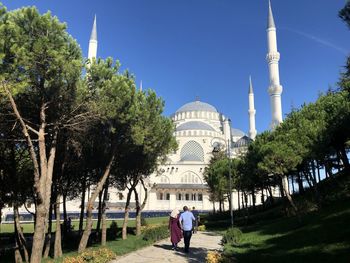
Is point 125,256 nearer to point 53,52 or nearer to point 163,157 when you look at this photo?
point 53,52

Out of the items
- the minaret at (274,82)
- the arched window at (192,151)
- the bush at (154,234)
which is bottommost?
the bush at (154,234)

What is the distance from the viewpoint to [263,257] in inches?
437

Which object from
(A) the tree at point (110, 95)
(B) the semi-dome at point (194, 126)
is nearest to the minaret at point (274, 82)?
(B) the semi-dome at point (194, 126)

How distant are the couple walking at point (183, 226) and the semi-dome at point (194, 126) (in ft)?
249

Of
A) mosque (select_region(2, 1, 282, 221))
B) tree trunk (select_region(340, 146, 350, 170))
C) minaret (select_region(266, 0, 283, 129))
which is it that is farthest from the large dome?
tree trunk (select_region(340, 146, 350, 170))

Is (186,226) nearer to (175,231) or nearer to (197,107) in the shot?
(175,231)

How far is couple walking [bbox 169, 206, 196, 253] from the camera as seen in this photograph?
12880 mm

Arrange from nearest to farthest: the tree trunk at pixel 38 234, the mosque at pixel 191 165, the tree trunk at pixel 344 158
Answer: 1. the tree trunk at pixel 38 234
2. the tree trunk at pixel 344 158
3. the mosque at pixel 191 165

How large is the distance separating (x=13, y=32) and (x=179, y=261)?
819 centimetres

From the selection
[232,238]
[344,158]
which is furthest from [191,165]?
[232,238]

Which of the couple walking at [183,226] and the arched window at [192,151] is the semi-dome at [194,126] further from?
the couple walking at [183,226]

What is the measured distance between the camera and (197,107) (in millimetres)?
103500

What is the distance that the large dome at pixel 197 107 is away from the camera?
103 m

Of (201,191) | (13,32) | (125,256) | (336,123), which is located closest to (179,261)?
(125,256)
